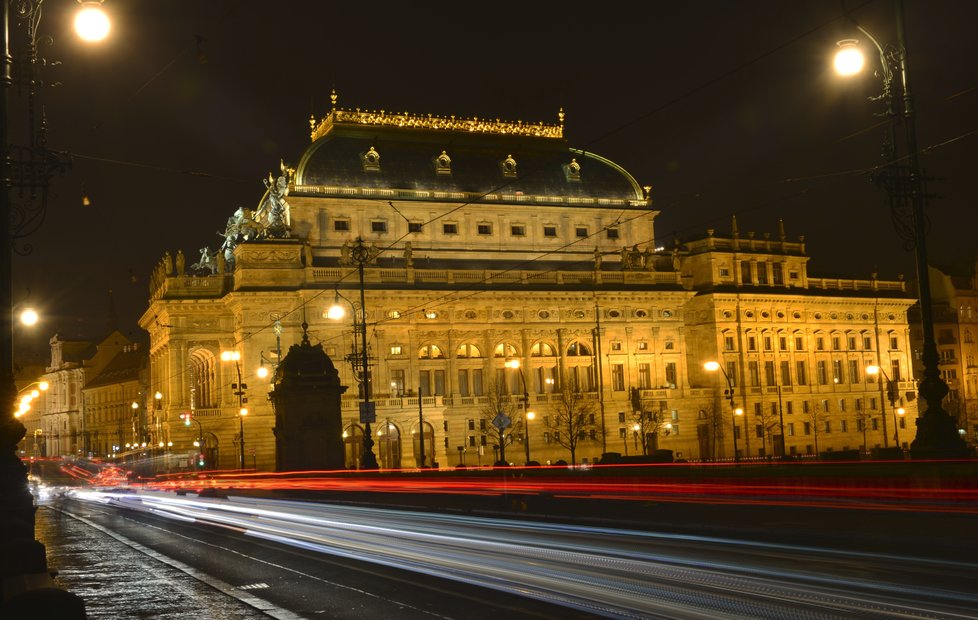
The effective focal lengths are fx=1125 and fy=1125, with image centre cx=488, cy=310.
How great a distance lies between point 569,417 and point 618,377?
8118 mm

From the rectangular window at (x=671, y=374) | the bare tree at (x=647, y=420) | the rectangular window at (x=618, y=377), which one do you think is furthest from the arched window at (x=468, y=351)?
the rectangular window at (x=671, y=374)

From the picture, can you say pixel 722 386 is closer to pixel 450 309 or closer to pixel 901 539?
pixel 450 309

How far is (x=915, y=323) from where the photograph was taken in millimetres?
116750

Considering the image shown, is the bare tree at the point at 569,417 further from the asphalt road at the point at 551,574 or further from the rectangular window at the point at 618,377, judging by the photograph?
the asphalt road at the point at 551,574

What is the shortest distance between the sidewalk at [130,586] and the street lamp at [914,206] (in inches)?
629

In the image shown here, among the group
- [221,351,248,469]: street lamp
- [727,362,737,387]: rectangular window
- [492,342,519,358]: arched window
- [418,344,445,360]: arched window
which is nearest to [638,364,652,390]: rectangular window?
[727,362,737,387]: rectangular window

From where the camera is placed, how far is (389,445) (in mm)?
82062

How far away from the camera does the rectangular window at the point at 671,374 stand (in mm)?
91750

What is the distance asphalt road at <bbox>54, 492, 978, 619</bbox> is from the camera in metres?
13.1

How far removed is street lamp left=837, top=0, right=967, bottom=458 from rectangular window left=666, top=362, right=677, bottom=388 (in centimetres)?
6575

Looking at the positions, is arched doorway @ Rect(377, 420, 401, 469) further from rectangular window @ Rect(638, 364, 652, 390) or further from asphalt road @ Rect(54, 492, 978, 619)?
asphalt road @ Rect(54, 492, 978, 619)

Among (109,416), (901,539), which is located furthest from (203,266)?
(901,539)

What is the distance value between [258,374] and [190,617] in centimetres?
6509

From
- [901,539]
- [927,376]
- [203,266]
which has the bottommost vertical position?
[901,539]
